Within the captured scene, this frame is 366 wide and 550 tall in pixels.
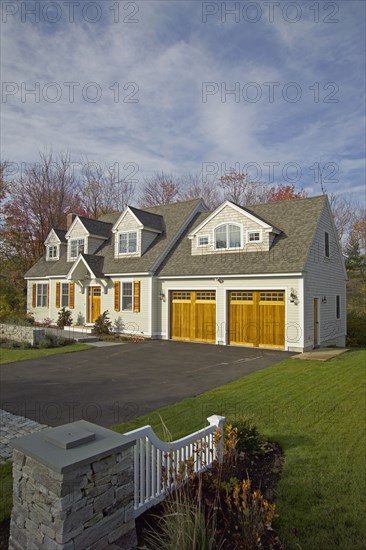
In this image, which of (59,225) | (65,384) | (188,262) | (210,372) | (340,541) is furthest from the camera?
(59,225)

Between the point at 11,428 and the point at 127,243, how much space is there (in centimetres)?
1592

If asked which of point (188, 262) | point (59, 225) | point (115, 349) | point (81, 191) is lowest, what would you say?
point (115, 349)

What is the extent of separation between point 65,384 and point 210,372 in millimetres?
4515

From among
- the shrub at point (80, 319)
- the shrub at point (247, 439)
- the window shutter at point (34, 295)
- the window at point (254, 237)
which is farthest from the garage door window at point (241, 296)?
the window shutter at point (34, 295)

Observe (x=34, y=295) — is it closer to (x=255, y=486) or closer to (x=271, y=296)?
(x=271, y=296)

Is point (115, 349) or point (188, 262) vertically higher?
point (188, 262)

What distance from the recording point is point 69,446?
323cm

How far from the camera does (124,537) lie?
136 inches

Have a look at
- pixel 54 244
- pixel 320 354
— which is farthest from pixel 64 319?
pixel 320 354

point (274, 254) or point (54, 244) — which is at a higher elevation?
point (54, 244)

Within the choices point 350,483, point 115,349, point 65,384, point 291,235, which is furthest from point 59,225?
point 350,483

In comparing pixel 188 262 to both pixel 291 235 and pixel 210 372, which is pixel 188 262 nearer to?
pixel 291 235

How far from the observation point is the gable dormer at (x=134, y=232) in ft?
69.5

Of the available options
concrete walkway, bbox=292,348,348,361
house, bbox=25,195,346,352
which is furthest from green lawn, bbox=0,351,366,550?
house, bbox=25,195,346,352
